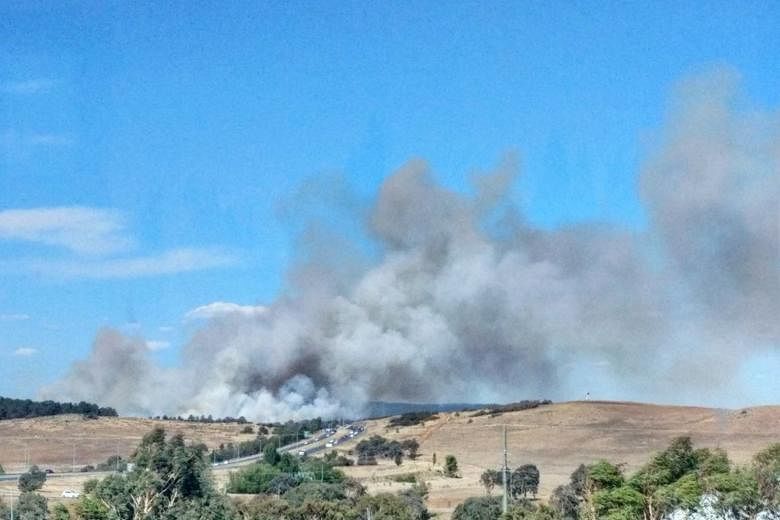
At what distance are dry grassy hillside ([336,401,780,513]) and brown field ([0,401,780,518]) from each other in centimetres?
12

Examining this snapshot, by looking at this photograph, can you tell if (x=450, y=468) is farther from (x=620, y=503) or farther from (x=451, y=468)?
(x=620, y=503)

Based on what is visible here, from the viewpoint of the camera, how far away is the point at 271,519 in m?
71.2

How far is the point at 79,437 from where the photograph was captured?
174500mm

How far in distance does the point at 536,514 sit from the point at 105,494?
23.4m

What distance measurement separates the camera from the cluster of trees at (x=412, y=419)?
179125 millimetres

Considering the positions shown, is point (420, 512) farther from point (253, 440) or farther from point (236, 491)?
point (253, 440)

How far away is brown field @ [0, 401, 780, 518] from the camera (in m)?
116

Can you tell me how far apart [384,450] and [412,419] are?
138ft

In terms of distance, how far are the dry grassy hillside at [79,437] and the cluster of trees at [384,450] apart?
69.2 feet

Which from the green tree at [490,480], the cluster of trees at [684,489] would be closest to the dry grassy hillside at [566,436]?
the green tree at [490,480]

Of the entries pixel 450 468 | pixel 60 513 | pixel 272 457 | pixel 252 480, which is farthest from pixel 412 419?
pixel 60 513

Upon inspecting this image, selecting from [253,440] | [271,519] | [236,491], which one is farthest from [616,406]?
[271,519]

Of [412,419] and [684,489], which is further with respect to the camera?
[412,419]

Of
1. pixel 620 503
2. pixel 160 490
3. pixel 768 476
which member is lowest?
pixel 620 503
